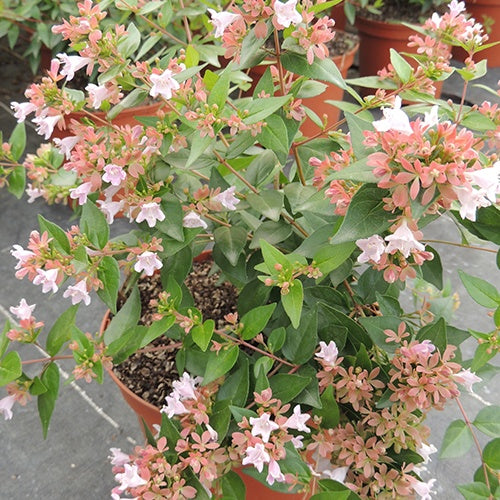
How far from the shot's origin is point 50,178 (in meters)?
1.26

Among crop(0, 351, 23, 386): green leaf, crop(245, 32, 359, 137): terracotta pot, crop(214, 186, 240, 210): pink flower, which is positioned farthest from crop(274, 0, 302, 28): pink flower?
crop(245, 32, 359, 137): terracotta pot

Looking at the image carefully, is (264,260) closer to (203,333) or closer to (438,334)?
(203,333)

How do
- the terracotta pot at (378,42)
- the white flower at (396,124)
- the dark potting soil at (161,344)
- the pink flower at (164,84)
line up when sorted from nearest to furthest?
the white flower at (396,124) < the pink flower at (164,84) < the dark potting soil at (161,344) < the terracotta pot at (378,42)

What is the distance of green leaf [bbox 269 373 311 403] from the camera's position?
80cm

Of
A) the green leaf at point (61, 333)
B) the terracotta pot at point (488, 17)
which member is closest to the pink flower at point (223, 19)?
the green leaf at point (61, 333)

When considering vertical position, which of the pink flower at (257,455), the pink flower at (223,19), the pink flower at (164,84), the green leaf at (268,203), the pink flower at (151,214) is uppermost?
the pink flower at (223,19)

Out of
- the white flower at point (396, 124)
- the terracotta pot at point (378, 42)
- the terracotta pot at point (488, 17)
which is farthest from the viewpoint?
Result: the terracotta pot at point (488, 17)

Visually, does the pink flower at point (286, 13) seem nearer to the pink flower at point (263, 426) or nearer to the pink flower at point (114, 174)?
the pink flower at point (114, 174)

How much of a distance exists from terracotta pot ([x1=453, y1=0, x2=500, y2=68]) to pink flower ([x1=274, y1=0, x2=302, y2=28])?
2549mm

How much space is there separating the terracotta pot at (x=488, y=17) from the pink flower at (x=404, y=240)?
2.64 metres

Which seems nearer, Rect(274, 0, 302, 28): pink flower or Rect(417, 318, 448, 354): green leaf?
Rect(274, 0, 302, 28): pink flower

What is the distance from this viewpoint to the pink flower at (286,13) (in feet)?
2.25

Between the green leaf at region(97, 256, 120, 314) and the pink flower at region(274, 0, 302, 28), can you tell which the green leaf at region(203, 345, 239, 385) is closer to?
the green leaf at region(97, 256, 120, 314)

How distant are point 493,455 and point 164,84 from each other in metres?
0.67
